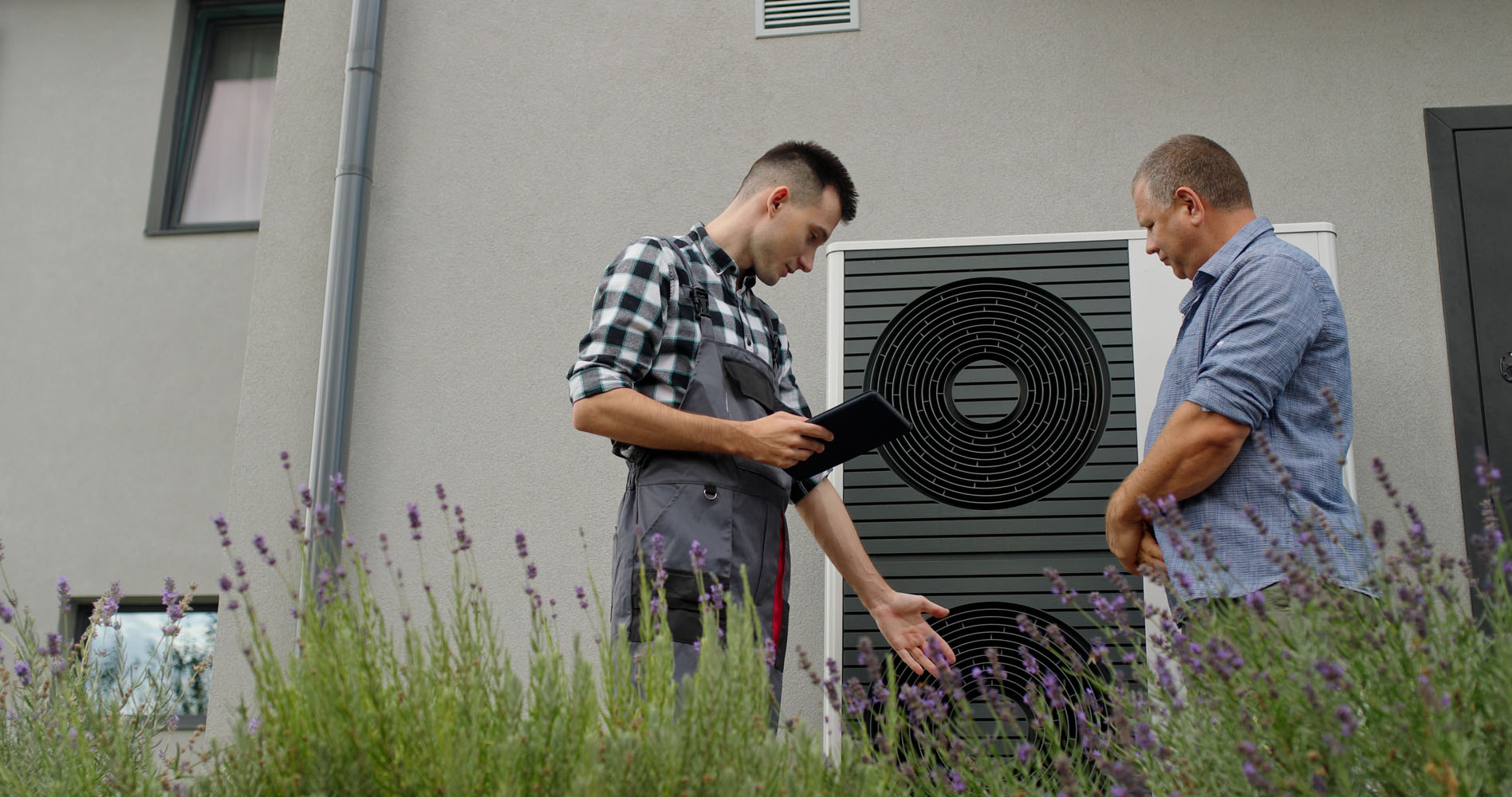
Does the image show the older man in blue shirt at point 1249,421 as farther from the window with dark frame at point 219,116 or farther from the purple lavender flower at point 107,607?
Answer: the window with dark frame at point 219,116

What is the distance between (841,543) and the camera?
101 inches

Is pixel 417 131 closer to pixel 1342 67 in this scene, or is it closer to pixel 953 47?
pixel 953 47

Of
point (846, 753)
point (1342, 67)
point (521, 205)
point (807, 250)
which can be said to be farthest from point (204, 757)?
point (1342, 67)

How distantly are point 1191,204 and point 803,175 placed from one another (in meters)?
0.74

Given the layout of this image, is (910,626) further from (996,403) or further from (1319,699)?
(1319,699)

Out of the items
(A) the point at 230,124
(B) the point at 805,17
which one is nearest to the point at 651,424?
(B) the point at 805,17

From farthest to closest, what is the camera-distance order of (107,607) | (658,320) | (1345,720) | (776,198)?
(776,198), (658,320), (107,607), (1345,720)

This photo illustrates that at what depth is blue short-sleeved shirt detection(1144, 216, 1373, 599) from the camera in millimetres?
2100

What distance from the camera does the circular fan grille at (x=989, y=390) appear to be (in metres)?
2.77

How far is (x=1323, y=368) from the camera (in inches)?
86.4

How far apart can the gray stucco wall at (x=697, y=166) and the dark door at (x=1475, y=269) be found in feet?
0.15

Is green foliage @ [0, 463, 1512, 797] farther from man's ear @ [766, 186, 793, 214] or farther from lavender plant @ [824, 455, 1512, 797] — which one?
man's ear @ [766, 186, 793, 214]

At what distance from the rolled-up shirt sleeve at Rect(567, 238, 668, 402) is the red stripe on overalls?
39 centimetres

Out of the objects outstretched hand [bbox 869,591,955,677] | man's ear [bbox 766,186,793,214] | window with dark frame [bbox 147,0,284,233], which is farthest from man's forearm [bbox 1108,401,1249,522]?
window with dark frame [bbox 147,0,284,233]
